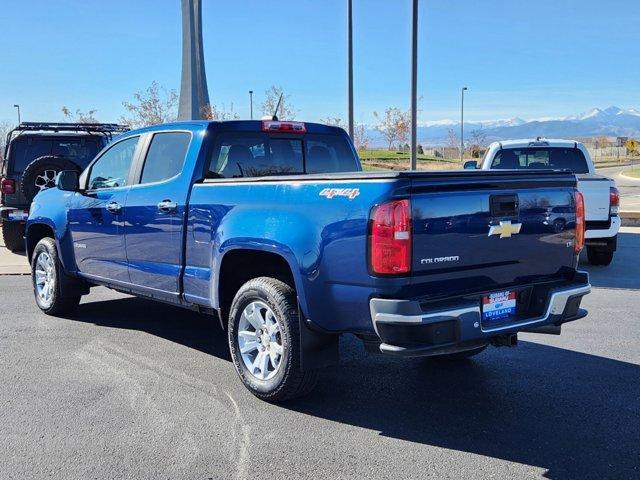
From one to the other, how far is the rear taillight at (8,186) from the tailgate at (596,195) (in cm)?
887

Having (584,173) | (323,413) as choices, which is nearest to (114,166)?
(323,413)

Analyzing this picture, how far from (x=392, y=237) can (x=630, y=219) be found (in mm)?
13528

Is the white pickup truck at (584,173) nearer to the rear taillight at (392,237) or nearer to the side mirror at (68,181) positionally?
the side mirror at (68,181)

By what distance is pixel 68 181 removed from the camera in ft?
21.4

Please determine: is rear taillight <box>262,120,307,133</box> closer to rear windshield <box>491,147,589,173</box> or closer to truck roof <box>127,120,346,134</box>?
truck roof <box>127,120,346,134</box>

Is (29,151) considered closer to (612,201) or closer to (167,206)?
(167,206)

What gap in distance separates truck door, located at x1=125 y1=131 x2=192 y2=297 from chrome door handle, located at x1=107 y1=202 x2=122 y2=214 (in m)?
0.15

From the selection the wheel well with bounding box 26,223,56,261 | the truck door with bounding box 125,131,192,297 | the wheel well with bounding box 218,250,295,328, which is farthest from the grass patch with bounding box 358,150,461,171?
the wheel well with bounding box 218,250,295,328

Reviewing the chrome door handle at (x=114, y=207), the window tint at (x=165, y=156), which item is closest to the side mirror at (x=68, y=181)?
the chrome door handle at (x=114, y=207)

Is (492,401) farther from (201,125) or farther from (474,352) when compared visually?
(201,125)

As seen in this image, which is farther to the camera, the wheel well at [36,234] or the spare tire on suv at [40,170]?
the spare tire on suv at [40,170]

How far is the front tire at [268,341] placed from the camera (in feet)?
14.3

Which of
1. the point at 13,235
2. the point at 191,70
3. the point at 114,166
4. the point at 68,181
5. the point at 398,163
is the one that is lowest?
the point at 13,235

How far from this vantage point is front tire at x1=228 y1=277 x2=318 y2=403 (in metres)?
4.36
